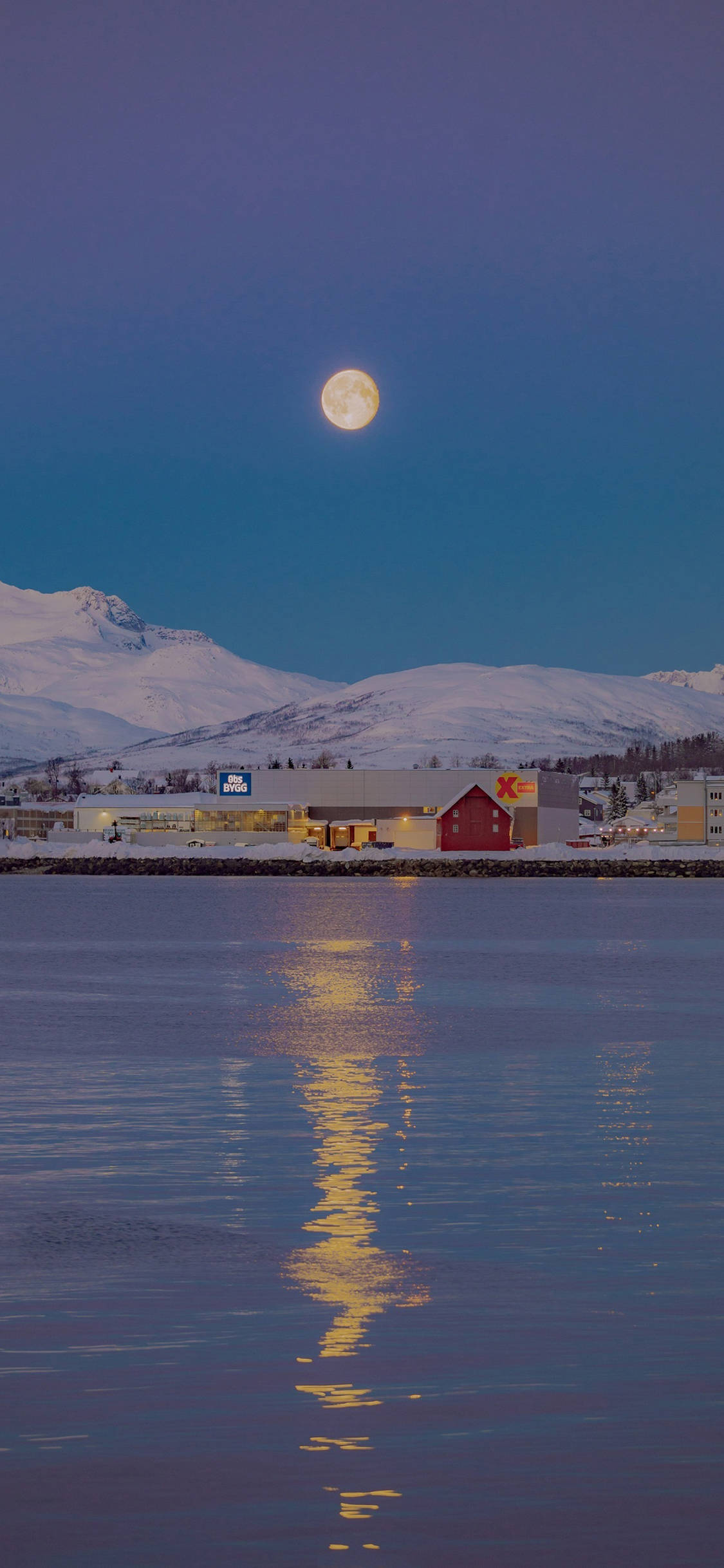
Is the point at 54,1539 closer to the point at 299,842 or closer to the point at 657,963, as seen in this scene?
the point at 657,963

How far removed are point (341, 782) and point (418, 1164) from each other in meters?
167

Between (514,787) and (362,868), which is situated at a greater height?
(514,787)

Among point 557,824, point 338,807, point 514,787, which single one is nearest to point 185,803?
point 338,807

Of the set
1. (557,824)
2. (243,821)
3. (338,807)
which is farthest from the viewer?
(243,821)

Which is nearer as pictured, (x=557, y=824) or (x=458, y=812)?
(x=458, y=812)

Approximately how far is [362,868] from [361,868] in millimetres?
117

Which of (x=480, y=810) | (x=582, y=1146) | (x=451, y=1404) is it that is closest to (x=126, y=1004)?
(x=582, y=1146)

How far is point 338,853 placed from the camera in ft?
573

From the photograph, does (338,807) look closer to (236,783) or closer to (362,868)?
(236,783)

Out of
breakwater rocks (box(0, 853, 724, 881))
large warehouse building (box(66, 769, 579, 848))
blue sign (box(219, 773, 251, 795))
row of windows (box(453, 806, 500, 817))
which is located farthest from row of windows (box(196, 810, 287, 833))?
row of windows (box(453, 806, 500, 817))

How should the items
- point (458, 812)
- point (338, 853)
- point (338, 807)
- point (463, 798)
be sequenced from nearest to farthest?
1. point (458, 812)
2. point (463, 798)
3. point (338, 853)
4. point (338, 807)

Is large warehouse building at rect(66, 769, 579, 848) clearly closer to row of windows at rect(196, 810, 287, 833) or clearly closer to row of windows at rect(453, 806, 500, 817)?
row of windows at rect(196, 810, 287, 833)

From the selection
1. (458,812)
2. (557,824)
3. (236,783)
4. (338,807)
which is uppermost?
(236,783)

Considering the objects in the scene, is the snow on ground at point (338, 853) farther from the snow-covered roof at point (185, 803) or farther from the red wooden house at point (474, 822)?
the snow-covered roof at point (185, 803)
